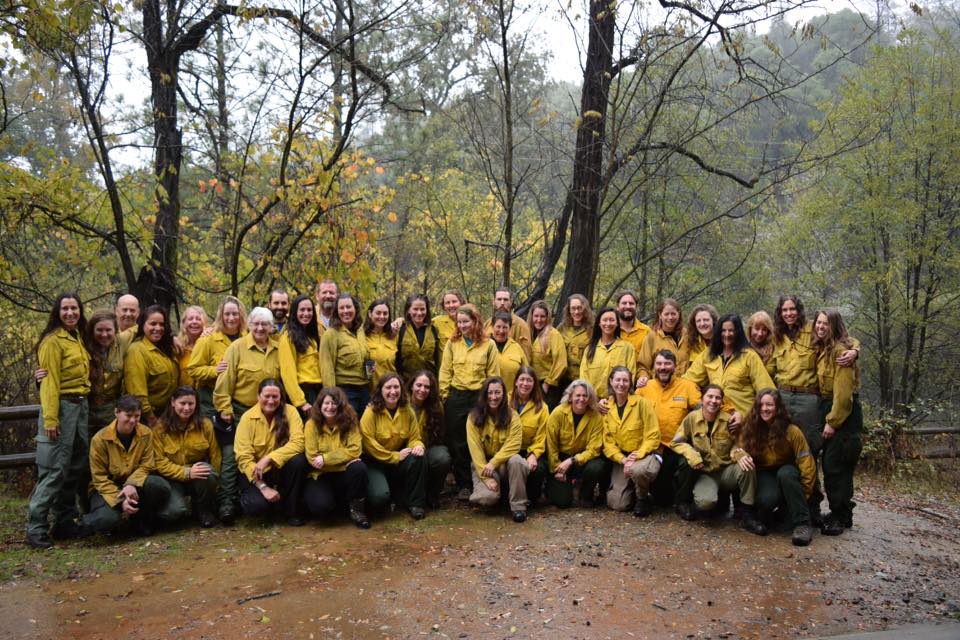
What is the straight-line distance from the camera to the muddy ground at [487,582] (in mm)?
3955

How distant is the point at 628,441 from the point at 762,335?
4.60 feet

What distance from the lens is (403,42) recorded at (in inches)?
343

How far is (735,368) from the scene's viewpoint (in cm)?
591

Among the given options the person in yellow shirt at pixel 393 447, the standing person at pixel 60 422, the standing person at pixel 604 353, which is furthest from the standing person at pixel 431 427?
the standing person at pixel 60 422

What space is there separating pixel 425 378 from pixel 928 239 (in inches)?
399

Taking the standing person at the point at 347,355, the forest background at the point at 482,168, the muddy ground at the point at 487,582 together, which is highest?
the forest background at the point at 482,168

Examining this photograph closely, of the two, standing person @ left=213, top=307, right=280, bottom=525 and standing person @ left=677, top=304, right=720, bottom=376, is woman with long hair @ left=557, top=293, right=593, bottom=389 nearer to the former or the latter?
standing person @ left=677, top=304, right=720, bottom=376

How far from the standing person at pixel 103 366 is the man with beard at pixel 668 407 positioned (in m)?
4.29

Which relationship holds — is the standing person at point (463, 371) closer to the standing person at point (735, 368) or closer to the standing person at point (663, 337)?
the standing person at point (663, 337)

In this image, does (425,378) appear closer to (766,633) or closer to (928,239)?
(766,633)

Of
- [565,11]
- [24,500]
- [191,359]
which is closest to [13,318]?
[24,500]

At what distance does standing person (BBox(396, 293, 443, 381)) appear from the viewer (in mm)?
6574

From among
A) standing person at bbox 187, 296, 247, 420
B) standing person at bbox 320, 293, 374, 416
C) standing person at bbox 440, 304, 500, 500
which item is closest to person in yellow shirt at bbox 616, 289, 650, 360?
standing person at bbox 440, 304, 500, 500

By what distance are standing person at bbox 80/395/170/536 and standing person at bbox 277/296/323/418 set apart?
1.11 metres
